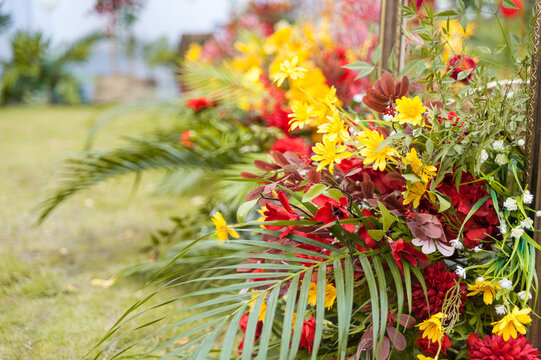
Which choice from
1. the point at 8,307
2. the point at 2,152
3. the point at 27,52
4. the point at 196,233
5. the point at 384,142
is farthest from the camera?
the point at 27,52

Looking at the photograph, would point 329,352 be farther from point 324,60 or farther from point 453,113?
point 324,60

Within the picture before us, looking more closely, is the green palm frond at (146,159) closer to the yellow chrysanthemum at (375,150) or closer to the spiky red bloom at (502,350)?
the yellow chrysanthemum at (375,150)

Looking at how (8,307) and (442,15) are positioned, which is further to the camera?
(8,307)

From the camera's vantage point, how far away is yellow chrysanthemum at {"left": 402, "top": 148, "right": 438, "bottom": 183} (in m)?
0.76

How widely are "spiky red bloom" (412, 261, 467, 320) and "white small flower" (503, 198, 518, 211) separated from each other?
147 mm

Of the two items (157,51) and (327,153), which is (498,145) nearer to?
(327,153)

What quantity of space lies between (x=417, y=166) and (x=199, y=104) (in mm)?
1302

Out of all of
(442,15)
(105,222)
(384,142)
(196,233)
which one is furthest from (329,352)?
(105,222)

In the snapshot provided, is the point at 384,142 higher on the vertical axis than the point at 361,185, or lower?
higher

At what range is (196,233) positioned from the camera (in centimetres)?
166

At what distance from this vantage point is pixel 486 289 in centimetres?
76

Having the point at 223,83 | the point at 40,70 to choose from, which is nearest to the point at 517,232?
the point at 223,83

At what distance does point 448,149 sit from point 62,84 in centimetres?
619

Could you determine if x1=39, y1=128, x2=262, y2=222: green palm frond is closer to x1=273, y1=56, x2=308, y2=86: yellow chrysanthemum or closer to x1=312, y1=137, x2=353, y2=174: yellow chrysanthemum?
x1=273, y1=56, x2=308, y2=86: yellow chrysanthemum
